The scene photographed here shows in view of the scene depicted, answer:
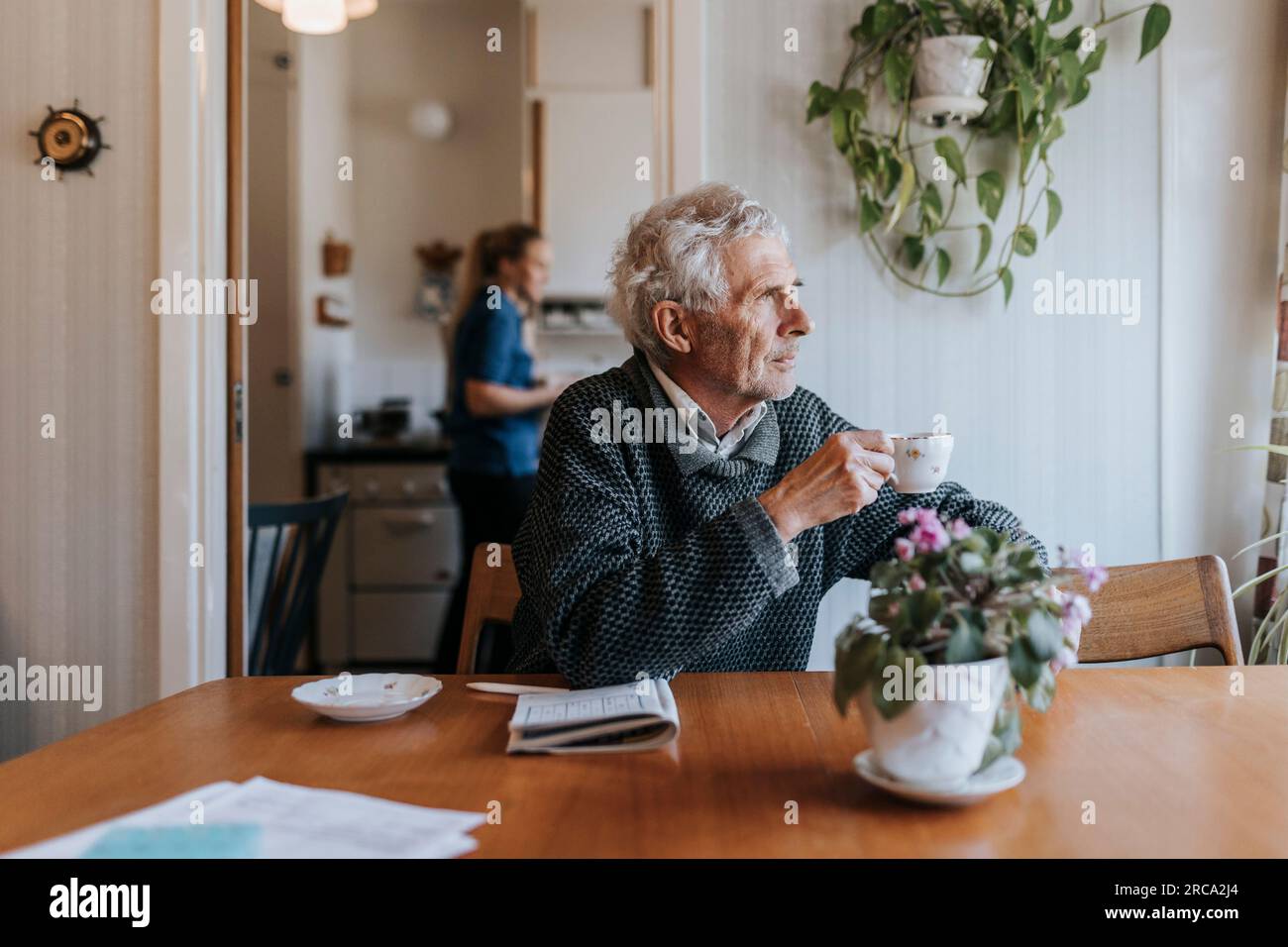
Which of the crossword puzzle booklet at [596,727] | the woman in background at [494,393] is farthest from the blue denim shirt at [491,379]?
the crossword puzzle booklet at [596,727]

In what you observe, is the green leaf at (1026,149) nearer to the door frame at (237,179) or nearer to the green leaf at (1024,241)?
the green leaf at (1024,241)

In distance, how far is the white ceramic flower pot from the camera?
847mm

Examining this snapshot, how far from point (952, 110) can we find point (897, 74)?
14 centimetres

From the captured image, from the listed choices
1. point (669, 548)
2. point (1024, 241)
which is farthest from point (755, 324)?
point (1024, 241)

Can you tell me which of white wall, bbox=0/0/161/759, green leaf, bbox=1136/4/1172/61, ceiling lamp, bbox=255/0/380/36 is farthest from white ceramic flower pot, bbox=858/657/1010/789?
ceiling lamp, bbox=255/0/380/36

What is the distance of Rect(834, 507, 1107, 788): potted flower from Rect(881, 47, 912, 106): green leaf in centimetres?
151

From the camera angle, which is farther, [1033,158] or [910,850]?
[1033,158]

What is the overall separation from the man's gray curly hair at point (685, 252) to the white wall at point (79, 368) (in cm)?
124

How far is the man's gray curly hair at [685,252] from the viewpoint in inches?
63.1

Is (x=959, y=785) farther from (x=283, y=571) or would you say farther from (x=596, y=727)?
(x=283, y=571)

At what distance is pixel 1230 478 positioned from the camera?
2334 mm
